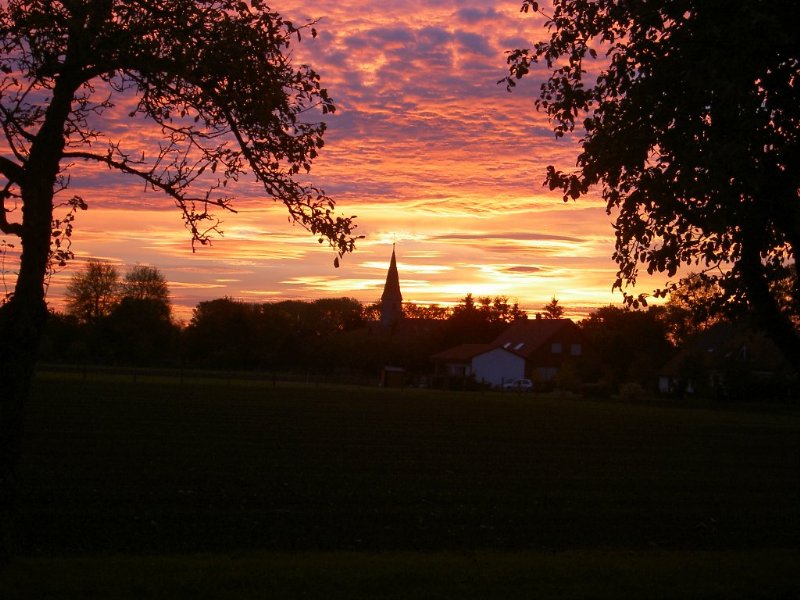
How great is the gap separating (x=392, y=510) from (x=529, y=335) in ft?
318

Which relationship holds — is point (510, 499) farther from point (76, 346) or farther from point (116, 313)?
point (116, 313)

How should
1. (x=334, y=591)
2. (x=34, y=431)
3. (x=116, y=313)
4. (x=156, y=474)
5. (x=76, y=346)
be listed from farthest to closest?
1. (x=116, y=313)
2. (x=76, y=346)
3. (x=34, y=431)
4. (x=156, y=474)
5. (x=334, y=591)

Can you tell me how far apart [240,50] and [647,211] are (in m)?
4.65

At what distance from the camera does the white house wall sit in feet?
343

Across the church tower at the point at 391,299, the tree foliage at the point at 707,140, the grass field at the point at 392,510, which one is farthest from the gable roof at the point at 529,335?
the tree foliage at the point at 707,140

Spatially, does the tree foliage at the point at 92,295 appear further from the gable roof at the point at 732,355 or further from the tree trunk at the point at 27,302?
the tree trunk at the point at 27,302

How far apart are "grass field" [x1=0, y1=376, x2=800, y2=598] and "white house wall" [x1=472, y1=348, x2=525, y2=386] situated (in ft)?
227

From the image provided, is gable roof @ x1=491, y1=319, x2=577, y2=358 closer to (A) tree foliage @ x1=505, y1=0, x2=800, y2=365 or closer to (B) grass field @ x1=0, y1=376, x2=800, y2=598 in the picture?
(B) grass field @ x1=0, y1=376, x2=800, y2=598

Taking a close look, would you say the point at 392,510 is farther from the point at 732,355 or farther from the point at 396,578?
the point at 732,355

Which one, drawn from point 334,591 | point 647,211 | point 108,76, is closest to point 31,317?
point 108,76

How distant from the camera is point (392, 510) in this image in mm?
15461

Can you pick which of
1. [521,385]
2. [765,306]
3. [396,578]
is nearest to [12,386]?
[396,578]

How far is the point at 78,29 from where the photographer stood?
29.9ft

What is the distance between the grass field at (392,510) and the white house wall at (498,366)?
69.1m
